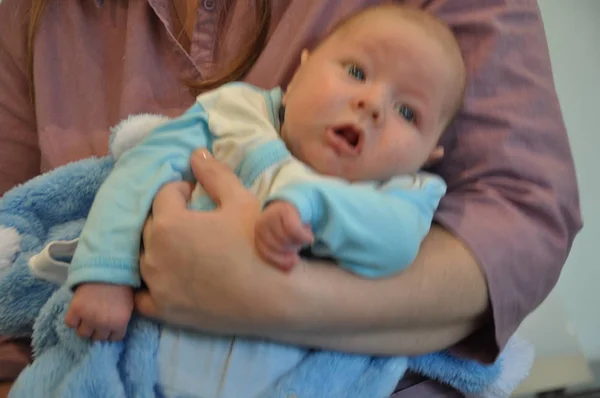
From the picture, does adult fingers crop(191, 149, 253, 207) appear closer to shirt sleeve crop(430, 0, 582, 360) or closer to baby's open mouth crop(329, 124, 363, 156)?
baby's open mouth crop(329, 124, 363, 156)

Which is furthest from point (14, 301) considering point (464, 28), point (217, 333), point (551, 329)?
point (551, 329)

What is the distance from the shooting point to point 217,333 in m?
0.63

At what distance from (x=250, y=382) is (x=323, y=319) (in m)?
0.10

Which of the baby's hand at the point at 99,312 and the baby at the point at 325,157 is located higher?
the baby at the point at 325,157

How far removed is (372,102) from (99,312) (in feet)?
1.15

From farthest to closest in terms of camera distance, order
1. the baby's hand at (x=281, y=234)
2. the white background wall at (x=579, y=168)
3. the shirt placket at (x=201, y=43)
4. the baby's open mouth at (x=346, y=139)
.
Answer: the white background wall at (x=579, y=168), the shirt placket at (x=201, y=43), the baby's open mouth at (x=346, y=139), the baby's hand at (x=281, y=234)

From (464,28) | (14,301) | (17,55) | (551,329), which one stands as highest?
(464,28)

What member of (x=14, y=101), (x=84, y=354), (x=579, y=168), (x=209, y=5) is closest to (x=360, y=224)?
(x=84, y=354)

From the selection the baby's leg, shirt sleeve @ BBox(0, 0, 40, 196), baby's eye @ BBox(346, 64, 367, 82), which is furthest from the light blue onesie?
shirt sleeve @ BBox(0, 0, 40, 196)

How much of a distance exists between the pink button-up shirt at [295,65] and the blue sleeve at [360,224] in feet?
0.31

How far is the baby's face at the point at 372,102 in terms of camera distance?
2.08 feet

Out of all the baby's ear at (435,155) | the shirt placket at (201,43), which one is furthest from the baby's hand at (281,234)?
the shirt placket at (201,43)

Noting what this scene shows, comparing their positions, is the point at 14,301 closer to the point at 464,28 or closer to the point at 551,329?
the point at 464,28

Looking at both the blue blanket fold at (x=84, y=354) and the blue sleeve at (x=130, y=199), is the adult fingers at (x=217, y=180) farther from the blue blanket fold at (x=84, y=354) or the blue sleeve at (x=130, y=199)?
the blue blanket fold at (x=84, y=354)
